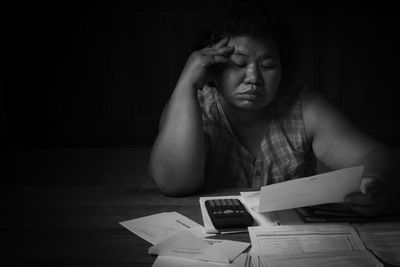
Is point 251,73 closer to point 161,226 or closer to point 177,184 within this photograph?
point 177,184

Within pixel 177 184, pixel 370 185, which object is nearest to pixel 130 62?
pixel 177 184

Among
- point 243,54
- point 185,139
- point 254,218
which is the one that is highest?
point 243,54

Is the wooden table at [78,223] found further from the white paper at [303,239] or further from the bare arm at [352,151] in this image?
the bare arm at [352,151]

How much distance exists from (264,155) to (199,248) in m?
0.63

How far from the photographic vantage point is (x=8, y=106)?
3732 mm

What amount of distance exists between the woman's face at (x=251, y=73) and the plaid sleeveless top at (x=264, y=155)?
0.51ft

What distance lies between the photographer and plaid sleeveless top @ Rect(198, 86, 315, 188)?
138 centimetres

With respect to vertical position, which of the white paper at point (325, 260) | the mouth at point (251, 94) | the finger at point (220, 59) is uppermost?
the finger at point (220, 59)

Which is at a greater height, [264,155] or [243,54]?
[243,54]

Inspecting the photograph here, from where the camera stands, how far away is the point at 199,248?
0.81 m

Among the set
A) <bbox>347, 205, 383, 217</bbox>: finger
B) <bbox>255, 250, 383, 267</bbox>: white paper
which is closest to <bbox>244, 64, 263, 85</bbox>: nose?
<bbox>347, 205, 383, 217</bbox>: finger

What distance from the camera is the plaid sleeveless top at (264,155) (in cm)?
138

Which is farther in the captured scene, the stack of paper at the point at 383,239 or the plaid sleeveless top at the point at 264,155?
the plaid sleeveless top at the point at 264,155

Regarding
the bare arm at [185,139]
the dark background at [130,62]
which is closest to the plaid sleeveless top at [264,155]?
the bare arm at [185,139]
